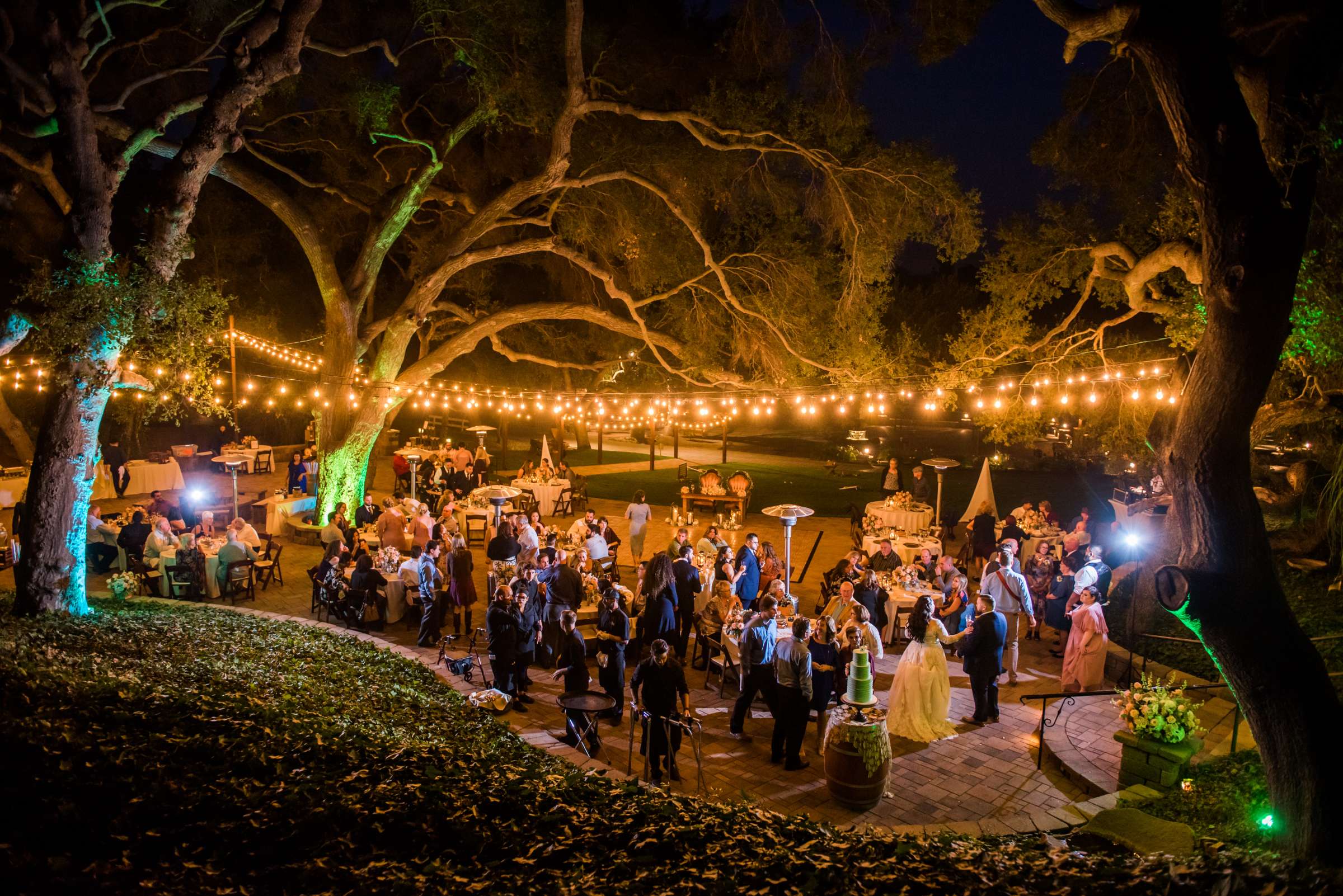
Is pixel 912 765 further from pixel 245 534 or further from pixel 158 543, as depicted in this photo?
pixel 158 543

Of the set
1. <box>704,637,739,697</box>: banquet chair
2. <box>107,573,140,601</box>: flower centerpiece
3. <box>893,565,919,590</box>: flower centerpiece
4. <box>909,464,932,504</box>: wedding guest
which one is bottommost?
<box>704,637,739,697</box>: banquet chair

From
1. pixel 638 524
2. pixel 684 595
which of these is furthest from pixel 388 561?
pixel 638 524

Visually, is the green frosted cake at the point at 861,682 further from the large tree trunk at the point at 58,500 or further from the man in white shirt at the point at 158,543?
the man in white shirt at the point at 158,543

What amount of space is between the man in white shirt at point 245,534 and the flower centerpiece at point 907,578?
9423 millimetres

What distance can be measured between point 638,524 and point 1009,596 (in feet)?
21.4

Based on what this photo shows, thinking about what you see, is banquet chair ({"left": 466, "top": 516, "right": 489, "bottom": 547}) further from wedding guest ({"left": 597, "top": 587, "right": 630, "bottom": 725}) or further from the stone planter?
the stone planter

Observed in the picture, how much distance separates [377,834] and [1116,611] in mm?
11685

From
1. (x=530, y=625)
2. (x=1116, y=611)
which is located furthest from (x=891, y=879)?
(x=1116, y=611)

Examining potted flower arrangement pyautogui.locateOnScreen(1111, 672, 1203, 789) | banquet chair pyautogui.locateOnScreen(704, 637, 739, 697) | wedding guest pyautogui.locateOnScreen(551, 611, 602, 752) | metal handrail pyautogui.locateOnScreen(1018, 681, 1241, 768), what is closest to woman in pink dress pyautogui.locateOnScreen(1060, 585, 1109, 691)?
metal handrail pyautogui.locateOnScreen(1018, 681, 1241, 768)

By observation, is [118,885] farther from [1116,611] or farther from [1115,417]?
[1115,417]

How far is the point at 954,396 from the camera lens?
13250mm

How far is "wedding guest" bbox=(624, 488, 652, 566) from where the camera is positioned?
543 inches

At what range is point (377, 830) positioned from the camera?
3.44 metres

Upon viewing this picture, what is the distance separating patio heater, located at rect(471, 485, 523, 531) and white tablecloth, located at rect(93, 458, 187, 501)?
829 cm
